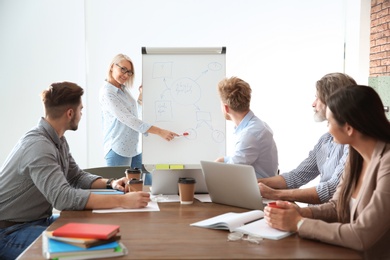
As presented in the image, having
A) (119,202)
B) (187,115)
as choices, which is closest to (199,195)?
(119,202)

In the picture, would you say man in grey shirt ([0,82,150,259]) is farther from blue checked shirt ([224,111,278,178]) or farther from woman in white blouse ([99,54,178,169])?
woman in white blouse ([99,54,178,169])

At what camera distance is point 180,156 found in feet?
11.3

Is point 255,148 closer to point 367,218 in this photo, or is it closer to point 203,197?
point 203,197

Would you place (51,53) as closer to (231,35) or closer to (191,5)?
(191,5)

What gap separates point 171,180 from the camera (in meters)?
2.74

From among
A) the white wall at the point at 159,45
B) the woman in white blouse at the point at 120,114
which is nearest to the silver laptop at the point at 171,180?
the woman in white blouse at the point at 120,114

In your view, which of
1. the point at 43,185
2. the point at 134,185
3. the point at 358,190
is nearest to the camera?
the point at 358,190

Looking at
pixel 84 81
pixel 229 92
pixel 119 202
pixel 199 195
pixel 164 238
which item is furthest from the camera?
pixel 84 81

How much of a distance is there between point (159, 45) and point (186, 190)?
3.22 metres

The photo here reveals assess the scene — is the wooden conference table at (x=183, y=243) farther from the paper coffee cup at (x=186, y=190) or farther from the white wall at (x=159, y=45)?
the white wall at (x=159, y=45)

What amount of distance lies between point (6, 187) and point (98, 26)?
3.29 m

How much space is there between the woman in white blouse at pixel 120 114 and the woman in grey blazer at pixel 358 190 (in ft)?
7.06

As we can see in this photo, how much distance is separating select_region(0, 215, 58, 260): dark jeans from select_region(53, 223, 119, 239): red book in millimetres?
625

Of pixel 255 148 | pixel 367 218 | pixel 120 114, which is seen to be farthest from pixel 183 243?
pixel 120 114
